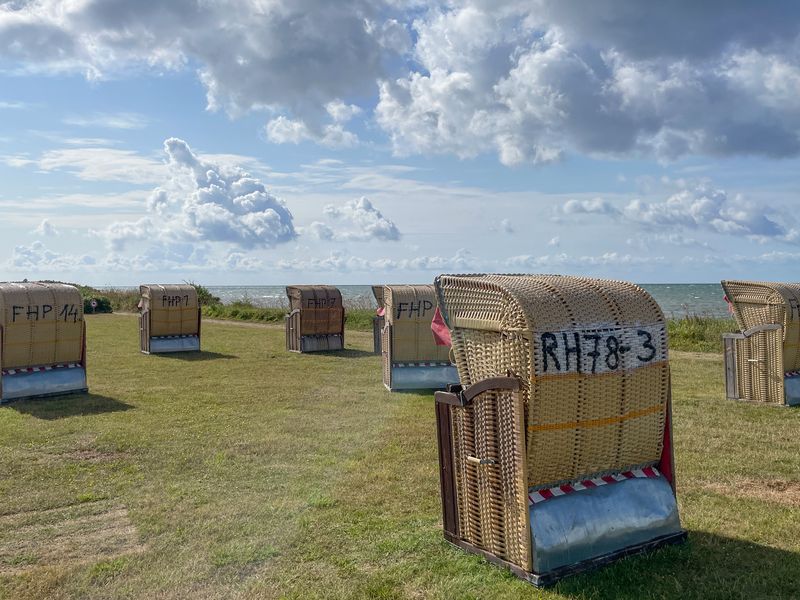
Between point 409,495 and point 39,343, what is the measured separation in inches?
402

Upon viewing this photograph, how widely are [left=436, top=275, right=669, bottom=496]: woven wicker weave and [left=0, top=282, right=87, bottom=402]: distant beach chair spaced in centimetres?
1109

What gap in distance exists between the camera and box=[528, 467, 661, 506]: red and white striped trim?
580 cm

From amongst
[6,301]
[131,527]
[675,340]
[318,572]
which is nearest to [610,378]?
[318,572]

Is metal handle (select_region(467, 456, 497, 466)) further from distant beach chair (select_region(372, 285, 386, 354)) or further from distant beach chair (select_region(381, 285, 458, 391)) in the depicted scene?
distant beach chair (select_region(372, 285, 386, 354))

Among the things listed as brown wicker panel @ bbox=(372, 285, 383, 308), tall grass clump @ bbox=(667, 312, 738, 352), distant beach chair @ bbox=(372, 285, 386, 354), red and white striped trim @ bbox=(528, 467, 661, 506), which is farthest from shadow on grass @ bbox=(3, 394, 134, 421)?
tall grass clump @ bbox=(667, 312, 738, 352)

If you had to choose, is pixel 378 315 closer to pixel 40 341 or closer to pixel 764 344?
pixel 40 341

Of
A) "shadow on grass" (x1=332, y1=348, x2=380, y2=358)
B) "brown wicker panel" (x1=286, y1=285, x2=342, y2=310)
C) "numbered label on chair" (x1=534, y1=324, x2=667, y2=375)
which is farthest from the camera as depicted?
"brown wicker panel" (x1=286, y1=285, x2=342, y2=310)

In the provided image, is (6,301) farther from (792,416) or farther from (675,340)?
(675,340)

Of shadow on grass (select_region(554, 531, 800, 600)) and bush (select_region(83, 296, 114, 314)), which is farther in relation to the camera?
bush (select_region(83, 296, 114, 314))

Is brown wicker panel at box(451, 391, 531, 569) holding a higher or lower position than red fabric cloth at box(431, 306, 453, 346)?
lower

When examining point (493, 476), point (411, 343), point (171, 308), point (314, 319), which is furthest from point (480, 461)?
point (171, 308)

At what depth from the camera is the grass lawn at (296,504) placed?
18.9 feet

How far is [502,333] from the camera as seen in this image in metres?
5.86

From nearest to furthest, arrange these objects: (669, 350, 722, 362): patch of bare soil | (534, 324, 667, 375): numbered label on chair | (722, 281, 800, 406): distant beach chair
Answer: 1. (534, 324, 667, 375): numbered label on chair
2. (722, 281, 800, 406): distant beach chair
3. (669, 350, 722, 362): patch of bare soil
